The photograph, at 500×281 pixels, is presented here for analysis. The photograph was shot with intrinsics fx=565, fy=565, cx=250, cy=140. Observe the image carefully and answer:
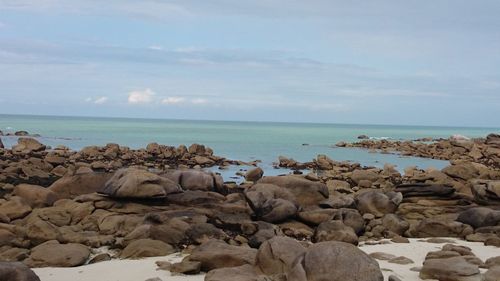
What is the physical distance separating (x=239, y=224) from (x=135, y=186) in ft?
12.0

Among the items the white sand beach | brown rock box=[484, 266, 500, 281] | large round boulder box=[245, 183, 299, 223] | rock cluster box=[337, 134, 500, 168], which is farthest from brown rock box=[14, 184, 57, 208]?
rock cluster box=[337, 134, 500, 168]

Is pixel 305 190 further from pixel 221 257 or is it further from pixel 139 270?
pixel 139 270

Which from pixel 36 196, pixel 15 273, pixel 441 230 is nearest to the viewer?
pixel 15 273

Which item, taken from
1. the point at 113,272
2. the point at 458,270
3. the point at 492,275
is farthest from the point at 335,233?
the point at 113,272

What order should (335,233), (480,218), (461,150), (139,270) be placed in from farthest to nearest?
1. (461,150)
2. (480,218)
3. (335,233)
4. (139,270)

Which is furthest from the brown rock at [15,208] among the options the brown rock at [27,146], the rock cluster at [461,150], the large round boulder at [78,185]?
the rock cluster at [461,150]

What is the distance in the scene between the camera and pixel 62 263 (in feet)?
35.2

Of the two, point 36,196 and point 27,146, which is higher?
point 36,196

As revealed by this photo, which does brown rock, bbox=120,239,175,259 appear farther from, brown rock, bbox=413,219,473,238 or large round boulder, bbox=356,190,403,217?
large round boulder, bbox=356,190,403,217

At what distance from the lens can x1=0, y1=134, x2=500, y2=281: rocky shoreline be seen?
363 inches

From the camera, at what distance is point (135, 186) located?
A: 53.0 feet

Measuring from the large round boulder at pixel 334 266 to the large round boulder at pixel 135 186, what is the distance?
839 centimetres

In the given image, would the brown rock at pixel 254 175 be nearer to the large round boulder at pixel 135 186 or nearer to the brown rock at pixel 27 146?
the large round boulder at pixel 135 186

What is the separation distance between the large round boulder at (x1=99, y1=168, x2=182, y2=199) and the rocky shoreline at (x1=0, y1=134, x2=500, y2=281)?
31 millimetres
